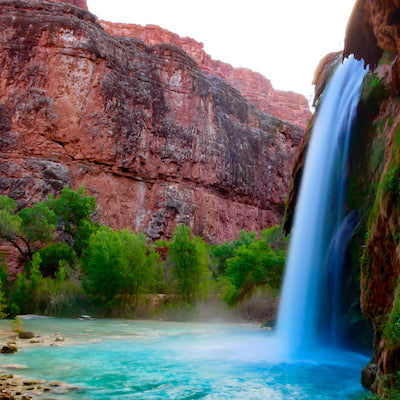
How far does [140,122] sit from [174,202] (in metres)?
8.04

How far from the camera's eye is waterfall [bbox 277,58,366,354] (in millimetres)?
11008

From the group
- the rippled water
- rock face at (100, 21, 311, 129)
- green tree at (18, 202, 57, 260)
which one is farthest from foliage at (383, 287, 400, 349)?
rock face at (100, 21, 311, 129)

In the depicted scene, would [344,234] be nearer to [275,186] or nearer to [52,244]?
[52,244]

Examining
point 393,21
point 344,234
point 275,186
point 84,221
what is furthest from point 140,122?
point 393,21

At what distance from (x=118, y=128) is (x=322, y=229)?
28.4 m

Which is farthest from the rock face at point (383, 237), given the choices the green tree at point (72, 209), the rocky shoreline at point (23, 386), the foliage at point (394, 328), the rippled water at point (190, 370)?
the green tree at point (72, 209)

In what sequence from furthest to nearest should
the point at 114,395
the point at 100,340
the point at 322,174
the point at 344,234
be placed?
1. the point at 322,174
2. the point at 344,234
3. the point at 100,340
4. the point at 114,395

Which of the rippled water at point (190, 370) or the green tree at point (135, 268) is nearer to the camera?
the rippled water at point (190, 370)

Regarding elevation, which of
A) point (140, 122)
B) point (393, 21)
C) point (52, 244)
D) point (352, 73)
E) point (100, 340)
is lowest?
point (100, 340)

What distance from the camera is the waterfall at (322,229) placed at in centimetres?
1101

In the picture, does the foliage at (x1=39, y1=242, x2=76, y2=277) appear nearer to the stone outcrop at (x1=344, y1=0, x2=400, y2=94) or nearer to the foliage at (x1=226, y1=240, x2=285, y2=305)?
the foliage at (x1=226, y1=240, x2=285, y2=305)

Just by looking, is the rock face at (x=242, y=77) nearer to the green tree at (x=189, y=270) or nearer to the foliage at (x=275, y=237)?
the foliage at (x=275, y=237)

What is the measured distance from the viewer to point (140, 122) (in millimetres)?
39469

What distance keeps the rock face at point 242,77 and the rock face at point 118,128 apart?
40.7m
